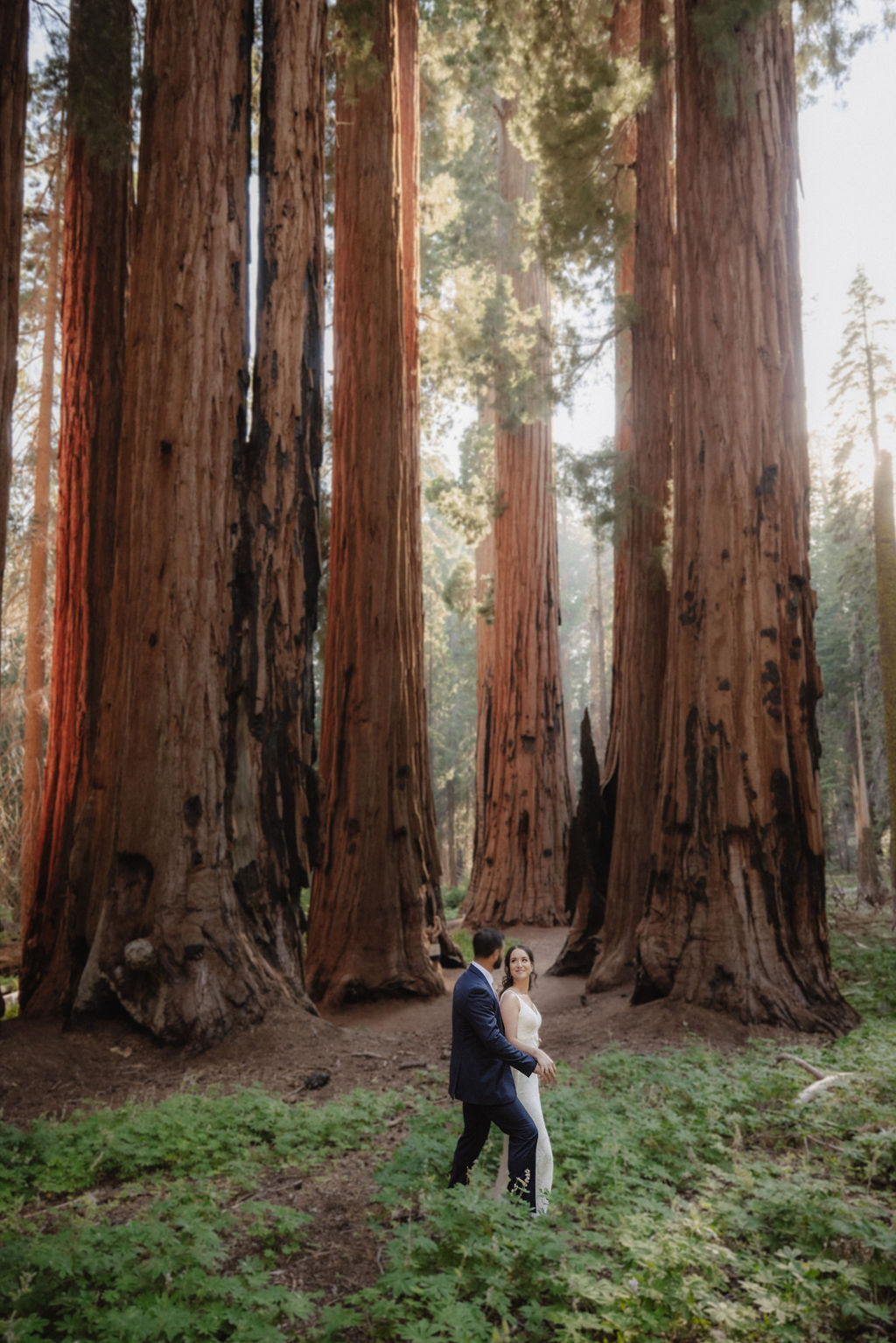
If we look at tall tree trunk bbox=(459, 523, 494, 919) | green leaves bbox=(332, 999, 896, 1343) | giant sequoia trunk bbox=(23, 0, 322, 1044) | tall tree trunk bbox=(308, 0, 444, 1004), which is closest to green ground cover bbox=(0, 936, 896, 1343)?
green leaves bbox=(332, 999, 896, 1343)

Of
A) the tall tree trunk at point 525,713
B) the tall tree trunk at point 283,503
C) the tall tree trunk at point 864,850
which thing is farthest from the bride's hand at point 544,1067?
the tall tree trunk at point 864,850

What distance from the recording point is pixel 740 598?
728 centimetres

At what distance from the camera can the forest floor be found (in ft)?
11.9

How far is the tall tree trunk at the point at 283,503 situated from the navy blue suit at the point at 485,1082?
2.94 meters

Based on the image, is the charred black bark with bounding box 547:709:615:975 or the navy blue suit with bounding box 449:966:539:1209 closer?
the navy blue suit with bounding box 449:966:539:1209

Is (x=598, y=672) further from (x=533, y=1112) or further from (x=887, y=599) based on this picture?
(x=533, y=1112)

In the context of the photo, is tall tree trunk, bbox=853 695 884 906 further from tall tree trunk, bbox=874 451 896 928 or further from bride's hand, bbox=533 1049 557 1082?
bride's hand, bbox=533 1049 557 1082

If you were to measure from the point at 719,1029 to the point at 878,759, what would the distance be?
21.9 m

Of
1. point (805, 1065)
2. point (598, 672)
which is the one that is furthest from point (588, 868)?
point (598, 672)

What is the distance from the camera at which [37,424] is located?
44.0 feet

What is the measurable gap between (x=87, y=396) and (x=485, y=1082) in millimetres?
6628

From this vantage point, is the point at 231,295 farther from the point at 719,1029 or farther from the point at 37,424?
the point at 37,424

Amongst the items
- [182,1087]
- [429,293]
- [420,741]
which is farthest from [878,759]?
[182,1087]

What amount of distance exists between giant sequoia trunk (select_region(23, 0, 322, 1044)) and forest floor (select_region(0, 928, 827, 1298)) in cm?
26
